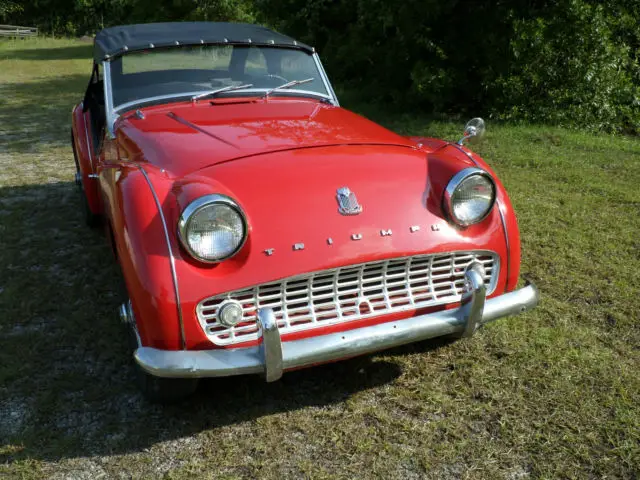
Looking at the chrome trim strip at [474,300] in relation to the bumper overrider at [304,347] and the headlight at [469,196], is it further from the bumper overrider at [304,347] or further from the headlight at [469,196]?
the headlight at [469,196]

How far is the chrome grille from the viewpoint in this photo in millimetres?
2227

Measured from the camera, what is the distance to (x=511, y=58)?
27.2 ft

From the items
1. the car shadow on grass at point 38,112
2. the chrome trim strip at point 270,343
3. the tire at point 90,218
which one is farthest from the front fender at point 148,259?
the car shadow on grass at point 38,112

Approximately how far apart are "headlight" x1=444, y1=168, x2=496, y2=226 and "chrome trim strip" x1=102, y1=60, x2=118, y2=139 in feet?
6.37

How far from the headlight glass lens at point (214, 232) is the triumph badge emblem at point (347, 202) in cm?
42

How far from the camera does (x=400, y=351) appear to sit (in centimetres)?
297

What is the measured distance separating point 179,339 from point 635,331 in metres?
2.34

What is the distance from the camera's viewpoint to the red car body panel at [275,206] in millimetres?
2197

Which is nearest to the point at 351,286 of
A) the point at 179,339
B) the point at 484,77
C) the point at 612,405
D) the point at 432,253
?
the point at 432,253

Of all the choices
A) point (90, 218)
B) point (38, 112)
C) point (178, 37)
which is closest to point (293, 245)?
point (178, 37)

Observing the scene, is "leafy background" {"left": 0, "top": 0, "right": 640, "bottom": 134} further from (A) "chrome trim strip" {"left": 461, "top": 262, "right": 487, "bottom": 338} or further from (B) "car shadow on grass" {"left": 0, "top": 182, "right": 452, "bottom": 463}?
(A) "chrome trim strip" {"left": 461, "top": 262, "right": 487, "bottom": 338}

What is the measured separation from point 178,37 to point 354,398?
259cm

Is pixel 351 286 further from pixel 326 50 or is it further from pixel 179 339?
pixel 326 50

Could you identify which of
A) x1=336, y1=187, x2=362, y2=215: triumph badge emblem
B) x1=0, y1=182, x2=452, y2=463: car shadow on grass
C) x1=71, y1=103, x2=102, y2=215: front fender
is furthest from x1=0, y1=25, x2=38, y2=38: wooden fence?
x1=336, y1=187, x2=362, y2=215: triumph badge emblem
